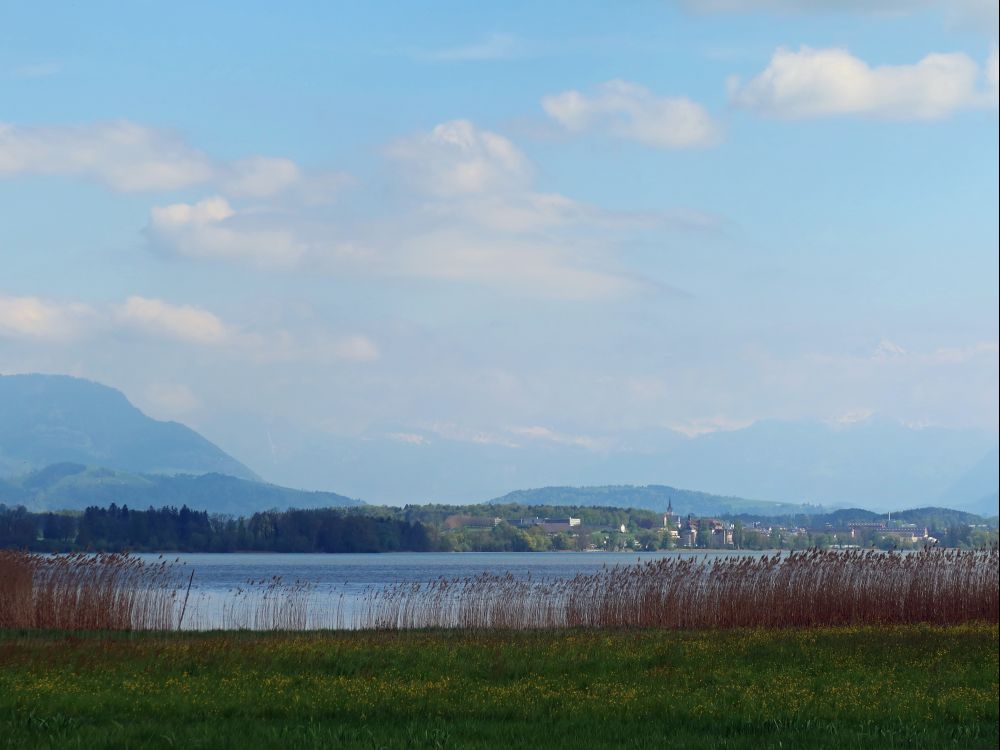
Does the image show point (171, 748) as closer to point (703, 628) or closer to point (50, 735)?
point (50, 735)

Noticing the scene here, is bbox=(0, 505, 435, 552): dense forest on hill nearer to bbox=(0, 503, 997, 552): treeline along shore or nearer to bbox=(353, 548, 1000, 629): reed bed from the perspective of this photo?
bbox=(0, 503, 997, 552): treeline along shore

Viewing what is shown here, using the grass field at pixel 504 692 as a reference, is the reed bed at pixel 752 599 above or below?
above

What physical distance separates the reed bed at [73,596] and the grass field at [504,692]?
13.3ft

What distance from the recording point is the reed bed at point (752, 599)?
115ft

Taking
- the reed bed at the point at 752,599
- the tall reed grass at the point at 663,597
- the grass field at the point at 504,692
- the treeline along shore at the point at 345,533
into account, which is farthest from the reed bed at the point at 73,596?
the treeline along shore at the point at 345,533

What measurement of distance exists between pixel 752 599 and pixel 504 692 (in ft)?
54.0

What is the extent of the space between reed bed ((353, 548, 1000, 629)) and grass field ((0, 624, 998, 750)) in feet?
16.9

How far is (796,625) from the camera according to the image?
34.7m

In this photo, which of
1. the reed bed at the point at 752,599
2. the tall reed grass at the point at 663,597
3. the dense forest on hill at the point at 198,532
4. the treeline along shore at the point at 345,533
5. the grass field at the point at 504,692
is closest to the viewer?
the grass field at the point at 504,692

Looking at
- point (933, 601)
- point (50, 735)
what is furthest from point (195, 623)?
point (50, 735)

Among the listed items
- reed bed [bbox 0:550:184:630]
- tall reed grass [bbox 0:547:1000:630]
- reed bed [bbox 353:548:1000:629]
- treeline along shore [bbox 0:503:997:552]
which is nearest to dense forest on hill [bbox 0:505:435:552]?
treeline along shore [bbox 0:503:997:552]

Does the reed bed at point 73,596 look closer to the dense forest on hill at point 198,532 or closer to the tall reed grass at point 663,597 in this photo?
the tall reed grass at point 663,597

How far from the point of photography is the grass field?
1628cm

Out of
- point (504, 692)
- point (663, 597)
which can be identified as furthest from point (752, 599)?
point (504, 692)
